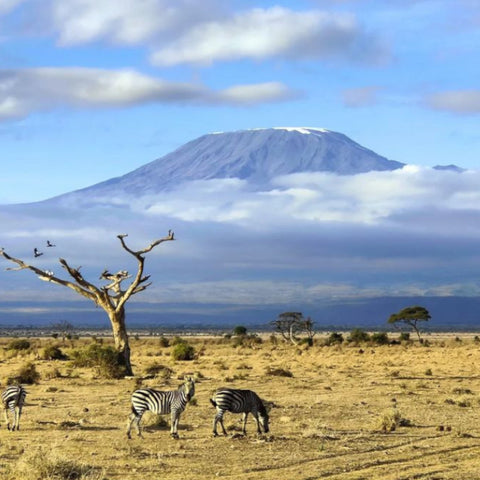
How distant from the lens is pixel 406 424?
25.6 meters

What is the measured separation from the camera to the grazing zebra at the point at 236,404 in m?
22.2

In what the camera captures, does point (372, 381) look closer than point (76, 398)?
No

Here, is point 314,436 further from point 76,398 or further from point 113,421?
point 76,398

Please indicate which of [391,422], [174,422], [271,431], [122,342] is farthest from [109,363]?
[174,422]

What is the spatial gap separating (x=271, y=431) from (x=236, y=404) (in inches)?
82.5

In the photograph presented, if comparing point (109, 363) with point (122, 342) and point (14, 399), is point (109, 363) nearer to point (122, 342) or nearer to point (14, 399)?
point (122, 342)

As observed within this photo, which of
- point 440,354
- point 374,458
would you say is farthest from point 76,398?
point 440,354

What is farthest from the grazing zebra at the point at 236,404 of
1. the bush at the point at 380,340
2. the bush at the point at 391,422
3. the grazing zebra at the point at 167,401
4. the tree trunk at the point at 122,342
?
the bush at the point at 380,340

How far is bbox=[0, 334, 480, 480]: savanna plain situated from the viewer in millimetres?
18422

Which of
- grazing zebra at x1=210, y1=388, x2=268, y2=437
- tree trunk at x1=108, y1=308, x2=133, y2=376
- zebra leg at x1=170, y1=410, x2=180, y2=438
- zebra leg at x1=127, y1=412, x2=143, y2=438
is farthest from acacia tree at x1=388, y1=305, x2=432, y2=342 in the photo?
zebra leg at x1=170, y1=410, x2=180, y2=438

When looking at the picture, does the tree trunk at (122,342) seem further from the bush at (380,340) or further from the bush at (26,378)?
the bush at (380,340)

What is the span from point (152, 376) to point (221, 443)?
1825cm

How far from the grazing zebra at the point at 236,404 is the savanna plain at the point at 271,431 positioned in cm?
39

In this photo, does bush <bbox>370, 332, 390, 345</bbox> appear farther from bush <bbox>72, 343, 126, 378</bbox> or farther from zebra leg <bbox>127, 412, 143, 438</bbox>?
zebra leg <bbox>127, 412, 143, 438</bbox>
